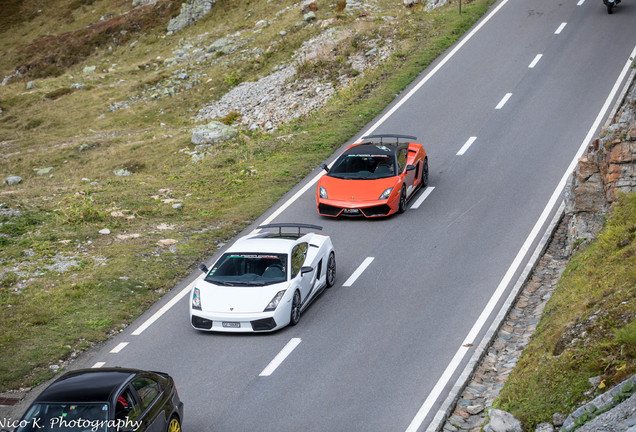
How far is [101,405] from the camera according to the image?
29.3 feet

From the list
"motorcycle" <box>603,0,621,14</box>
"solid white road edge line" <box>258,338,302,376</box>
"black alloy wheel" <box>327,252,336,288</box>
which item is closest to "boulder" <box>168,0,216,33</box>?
"motorcycle" <box>603,0,621,14</box>

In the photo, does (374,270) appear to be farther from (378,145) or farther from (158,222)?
(158,222)

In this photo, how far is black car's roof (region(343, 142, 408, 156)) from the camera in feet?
67.7

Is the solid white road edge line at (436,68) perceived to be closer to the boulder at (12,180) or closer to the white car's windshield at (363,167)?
the white car's windshield at (363,167)

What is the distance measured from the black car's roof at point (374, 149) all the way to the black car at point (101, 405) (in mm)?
11935

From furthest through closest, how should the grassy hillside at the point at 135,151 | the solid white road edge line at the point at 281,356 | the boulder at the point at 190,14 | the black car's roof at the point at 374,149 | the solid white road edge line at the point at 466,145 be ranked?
the boulder at the point at 190,14, the solid white road edge line at the point at 466,145, the black car's roof at the point at 374,149, the grassy hillside at the point at 135,151, the solid white road edge line at the point at 281,356

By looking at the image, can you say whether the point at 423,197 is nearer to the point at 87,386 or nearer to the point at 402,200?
the point at 402,200

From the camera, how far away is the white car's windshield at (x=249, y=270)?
14.4 meters

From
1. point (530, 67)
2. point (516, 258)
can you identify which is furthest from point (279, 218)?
point (530, 67)

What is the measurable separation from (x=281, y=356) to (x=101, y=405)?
15.2 ft

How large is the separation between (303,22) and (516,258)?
2852 centimetres

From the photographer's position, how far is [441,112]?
90.1ft

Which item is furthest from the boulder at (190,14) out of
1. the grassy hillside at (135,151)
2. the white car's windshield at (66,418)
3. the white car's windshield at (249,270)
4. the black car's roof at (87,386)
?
the white car's windshield at (66,418)

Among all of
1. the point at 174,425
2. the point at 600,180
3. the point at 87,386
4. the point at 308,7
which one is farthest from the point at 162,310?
the point at 308,7
